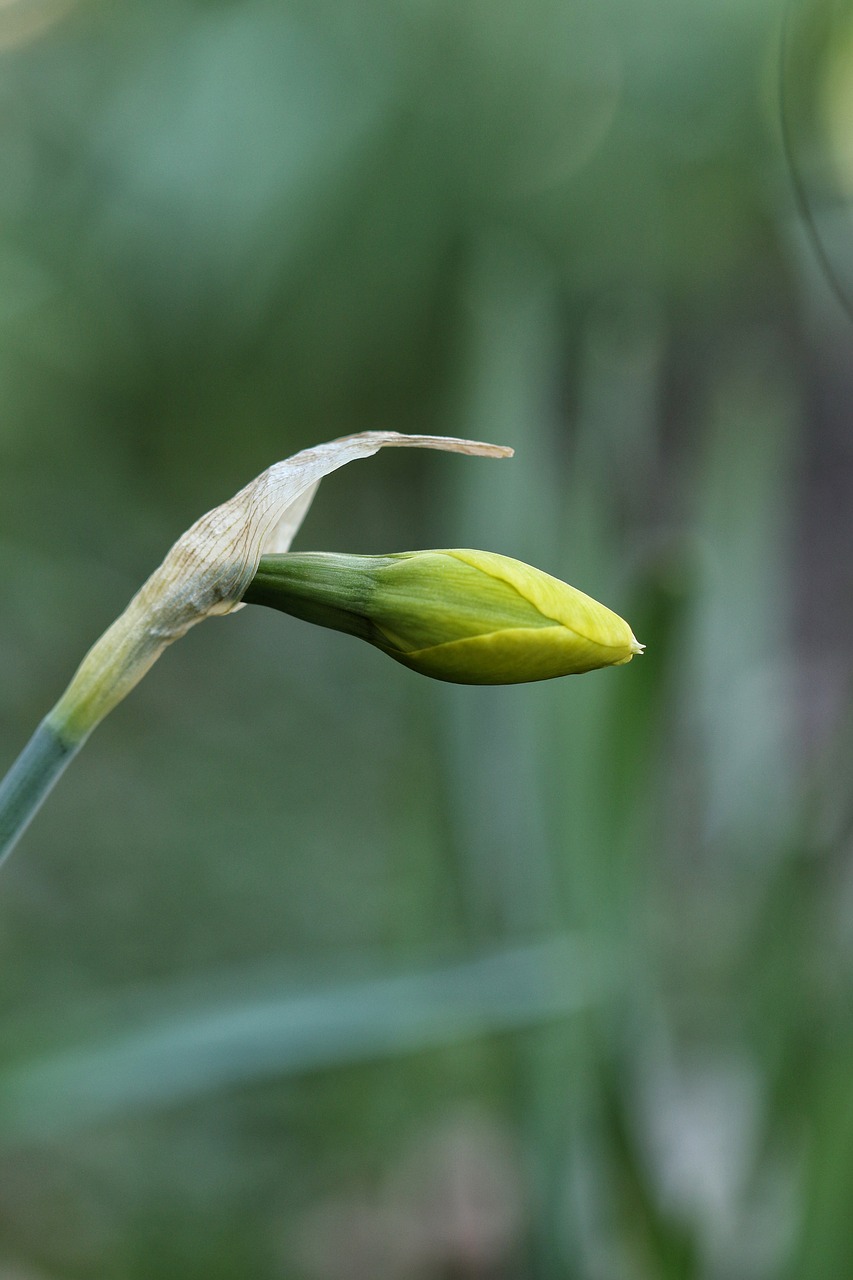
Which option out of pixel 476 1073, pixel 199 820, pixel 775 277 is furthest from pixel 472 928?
pixel 775 277

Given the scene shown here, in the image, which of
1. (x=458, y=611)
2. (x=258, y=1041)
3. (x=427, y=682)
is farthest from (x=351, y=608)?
(x=427, y=682)

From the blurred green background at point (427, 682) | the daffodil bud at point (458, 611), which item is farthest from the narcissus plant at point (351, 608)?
the blurred green background at point (427, 682)

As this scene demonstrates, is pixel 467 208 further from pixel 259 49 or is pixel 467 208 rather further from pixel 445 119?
pixel 259 49

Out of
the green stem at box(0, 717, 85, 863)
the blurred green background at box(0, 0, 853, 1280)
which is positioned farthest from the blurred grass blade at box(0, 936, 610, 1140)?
the green stem at box(0, 717, 85, 863)

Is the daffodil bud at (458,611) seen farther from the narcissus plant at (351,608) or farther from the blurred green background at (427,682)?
the blurred green background at (427,682)

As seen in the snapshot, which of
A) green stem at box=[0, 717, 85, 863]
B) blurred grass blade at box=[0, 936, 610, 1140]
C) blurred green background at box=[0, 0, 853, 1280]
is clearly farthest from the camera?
blurred green background at box=[0, 0, 853, 1280]

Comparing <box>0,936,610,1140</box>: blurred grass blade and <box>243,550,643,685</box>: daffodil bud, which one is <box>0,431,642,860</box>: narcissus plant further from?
<box>0,936,610,1140</box>: blurred grass blade

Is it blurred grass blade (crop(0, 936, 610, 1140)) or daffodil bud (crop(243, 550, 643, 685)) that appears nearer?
daffodil bud (crop(243, 550, 643, 685))

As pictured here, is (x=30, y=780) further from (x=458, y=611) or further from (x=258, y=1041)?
(x=258, y=1041)
